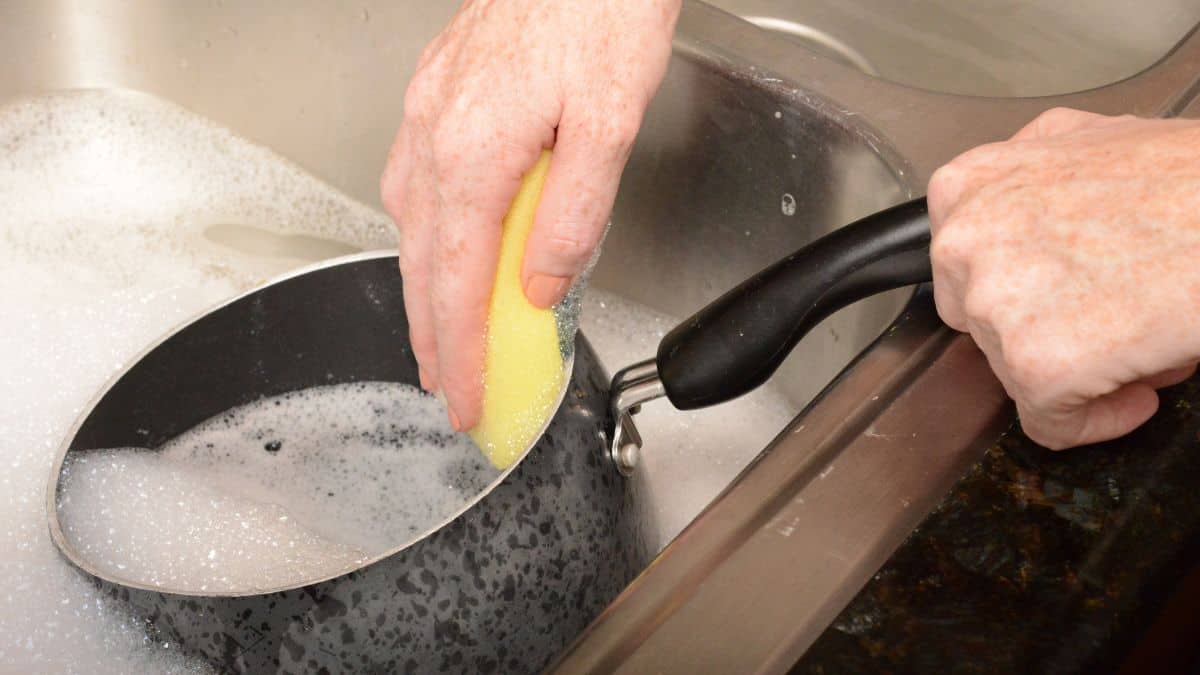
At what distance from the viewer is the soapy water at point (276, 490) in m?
0.51

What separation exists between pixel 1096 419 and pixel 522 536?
0.21 m

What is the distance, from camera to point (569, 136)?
1.65ft

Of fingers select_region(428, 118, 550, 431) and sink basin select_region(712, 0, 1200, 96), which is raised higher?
fingers select_region(428, 118, 550, 431)

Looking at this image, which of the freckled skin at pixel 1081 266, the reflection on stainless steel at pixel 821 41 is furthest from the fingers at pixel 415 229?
the reflection on stainless steel at pixel 821 41

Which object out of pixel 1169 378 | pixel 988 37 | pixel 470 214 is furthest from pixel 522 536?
pixel 988 37

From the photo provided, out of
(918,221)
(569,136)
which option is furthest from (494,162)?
(918,221)

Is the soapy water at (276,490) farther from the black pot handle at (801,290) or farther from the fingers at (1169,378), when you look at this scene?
the fingers at (1169,378)

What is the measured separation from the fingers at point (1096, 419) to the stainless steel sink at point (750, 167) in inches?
1.0

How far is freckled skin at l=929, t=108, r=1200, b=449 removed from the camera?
0.38 meters

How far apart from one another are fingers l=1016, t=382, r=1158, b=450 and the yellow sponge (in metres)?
0.19

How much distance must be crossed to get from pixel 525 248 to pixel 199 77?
47 cm

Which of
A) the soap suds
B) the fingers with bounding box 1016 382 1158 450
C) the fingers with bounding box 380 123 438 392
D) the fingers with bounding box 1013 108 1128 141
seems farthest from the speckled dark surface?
the soap suds

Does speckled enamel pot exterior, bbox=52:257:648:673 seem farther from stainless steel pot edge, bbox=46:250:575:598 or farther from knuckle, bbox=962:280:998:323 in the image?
knuckle, bbox=962:280:998:323

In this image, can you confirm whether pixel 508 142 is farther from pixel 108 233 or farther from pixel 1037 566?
pixel 108 233
